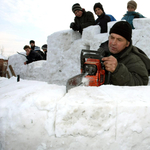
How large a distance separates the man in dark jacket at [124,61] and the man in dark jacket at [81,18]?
2358 millimetres

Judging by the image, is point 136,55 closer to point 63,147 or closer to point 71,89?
point 71,89

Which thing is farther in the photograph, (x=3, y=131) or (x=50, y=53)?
(x=50, y=53)

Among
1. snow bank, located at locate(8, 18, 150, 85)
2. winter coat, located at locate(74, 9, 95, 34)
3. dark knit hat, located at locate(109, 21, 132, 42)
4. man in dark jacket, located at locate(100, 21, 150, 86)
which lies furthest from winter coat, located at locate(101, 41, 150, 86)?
winter coat, located at locate(74, 9, 95, 34)

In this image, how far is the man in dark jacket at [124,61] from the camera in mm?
1237

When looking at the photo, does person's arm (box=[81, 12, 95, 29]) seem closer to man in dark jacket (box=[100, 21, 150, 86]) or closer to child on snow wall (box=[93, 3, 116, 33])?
child on snow wall (box=[93, 3, 116, 33])

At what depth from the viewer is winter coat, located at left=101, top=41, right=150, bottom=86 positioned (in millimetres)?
1249

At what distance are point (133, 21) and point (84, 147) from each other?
2.84m

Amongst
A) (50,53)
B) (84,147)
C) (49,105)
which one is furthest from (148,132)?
(50,53)

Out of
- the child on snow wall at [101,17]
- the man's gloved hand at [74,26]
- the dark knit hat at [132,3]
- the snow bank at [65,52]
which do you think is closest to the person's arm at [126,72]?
the snow bank at [65,52]

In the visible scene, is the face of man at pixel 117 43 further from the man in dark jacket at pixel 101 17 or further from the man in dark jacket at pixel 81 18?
the man in dark jacket at pixel 81 18

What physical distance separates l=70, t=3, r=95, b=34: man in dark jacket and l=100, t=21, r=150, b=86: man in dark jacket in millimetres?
2358

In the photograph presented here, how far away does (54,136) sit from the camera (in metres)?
0.81

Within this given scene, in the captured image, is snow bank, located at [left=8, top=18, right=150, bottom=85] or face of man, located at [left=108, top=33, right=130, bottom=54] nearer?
face of man, located at [left=108, top=33, right=130, bottom=54]

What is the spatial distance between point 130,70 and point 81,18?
3124 millimetres
